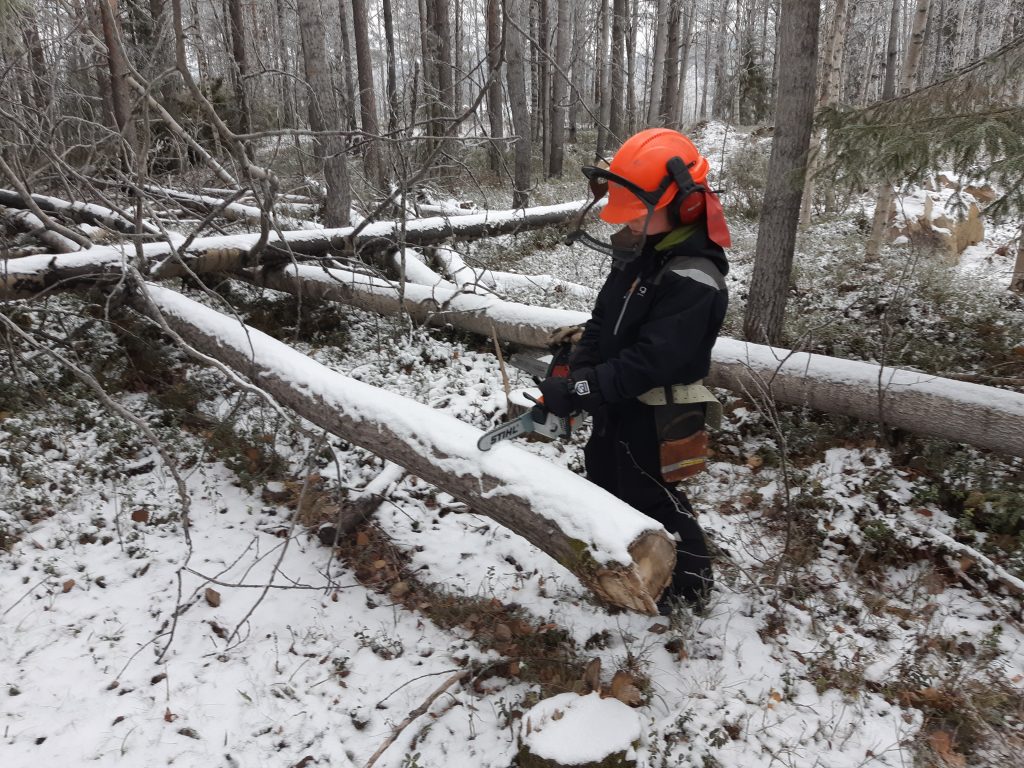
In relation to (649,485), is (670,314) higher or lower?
higher

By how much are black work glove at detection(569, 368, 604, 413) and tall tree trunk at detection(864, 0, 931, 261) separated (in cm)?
650

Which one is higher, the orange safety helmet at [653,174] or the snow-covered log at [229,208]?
the orange safety helmet at [653,174]

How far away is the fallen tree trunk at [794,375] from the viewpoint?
353cm

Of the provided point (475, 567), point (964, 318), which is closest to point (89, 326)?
point (475, 567)

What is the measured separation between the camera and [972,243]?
9.20m

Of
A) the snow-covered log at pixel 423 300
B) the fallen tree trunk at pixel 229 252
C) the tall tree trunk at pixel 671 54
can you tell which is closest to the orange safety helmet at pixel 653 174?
the fallen tree trunk at pixel 229 252

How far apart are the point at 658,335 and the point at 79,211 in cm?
716

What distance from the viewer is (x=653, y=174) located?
2432 mm

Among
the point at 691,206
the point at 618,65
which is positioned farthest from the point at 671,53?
the point at 691,206

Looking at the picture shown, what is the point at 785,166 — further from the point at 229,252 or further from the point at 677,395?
the point at 229,252

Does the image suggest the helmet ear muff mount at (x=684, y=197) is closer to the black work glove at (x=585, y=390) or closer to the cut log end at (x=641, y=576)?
the black work glove at (x=585, y=390)

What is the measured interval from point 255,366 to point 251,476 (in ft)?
2.59

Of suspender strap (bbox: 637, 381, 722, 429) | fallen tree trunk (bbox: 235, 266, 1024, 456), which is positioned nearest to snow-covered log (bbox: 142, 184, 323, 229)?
fallen tree trunk (bbox: 235, 266, 1024, 456)

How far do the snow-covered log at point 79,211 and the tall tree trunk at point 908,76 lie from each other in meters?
8.67
